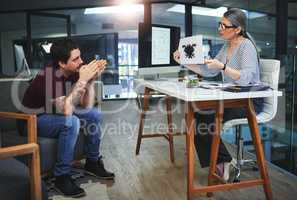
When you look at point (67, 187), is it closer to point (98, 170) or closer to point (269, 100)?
point (98, 170)

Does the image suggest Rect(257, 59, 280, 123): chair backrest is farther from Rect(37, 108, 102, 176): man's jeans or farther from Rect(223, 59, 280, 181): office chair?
Rect(37, 108, 102, 176): man's jeans

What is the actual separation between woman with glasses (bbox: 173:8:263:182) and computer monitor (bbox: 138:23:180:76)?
1.60 feet

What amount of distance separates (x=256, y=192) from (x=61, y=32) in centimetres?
561

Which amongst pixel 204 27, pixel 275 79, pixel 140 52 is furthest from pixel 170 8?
pixel 275 79

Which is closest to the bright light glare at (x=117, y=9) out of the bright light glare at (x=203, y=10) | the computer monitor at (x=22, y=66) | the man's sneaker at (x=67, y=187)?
the bright light glare at (x=203, y=10)

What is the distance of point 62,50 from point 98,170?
97cm

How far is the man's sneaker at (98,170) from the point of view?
244 cm

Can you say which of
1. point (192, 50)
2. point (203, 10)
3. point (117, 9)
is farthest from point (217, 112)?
point (117, 9)

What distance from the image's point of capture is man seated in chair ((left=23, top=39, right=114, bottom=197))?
2168mm

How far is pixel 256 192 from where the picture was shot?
2150 mm

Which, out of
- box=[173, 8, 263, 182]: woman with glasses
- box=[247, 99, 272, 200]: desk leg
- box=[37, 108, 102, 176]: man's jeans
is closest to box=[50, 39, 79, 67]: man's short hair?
box=[37, 108, 102, 176]: man's jeans

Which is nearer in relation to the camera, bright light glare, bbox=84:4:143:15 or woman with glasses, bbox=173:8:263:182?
woman with glasses, bbox=173:8:263:182

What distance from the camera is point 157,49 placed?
9.20 feet

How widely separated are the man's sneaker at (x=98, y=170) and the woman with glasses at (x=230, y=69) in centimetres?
73
